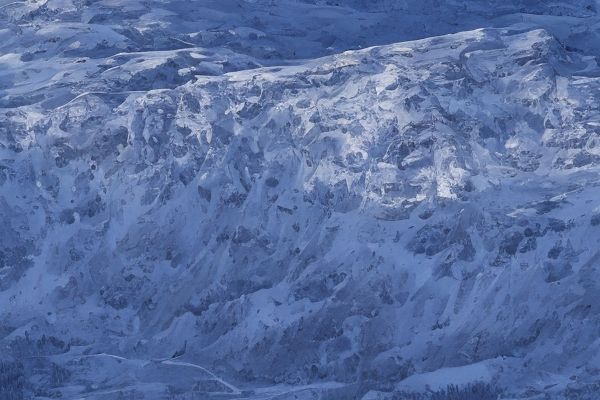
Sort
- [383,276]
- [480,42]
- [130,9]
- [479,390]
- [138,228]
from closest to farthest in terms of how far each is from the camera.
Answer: [479,390] → [383,276] → [138,228] → [480,42] → [130,9]

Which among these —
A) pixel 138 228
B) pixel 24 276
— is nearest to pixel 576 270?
pixel 138 228


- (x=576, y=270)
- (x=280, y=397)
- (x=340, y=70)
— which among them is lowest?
(x=280, y=397)

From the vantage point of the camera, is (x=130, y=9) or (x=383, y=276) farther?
(x=130, y=9)

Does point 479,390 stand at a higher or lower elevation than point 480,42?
lower

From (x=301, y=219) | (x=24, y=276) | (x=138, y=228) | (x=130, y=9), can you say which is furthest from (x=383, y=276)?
(x=130, y=9)

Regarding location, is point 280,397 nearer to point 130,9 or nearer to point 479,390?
point 479,390

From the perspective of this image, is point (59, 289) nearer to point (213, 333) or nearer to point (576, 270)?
point (213, 333)

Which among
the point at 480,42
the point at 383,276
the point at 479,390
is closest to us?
the point at 479,390
